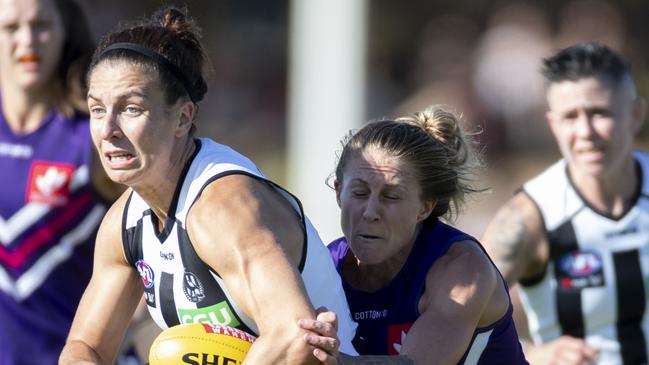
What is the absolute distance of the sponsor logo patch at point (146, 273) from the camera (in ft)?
13.9

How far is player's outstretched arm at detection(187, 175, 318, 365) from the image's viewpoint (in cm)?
373

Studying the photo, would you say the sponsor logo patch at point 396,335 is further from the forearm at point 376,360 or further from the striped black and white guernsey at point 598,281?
the striped black and white guernsey at point 598,281

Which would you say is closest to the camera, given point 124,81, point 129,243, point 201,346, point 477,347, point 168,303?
point 201,346

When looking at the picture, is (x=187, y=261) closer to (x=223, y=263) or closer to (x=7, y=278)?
(x=223, y=263)

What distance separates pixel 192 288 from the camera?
403 centimetres

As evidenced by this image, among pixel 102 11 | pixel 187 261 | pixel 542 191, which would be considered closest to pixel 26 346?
pixel 187 261

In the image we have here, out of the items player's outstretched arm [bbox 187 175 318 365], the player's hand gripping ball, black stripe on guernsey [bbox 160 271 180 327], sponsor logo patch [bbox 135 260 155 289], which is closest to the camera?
player's outstretched arm [bbox 187 175 318 365]

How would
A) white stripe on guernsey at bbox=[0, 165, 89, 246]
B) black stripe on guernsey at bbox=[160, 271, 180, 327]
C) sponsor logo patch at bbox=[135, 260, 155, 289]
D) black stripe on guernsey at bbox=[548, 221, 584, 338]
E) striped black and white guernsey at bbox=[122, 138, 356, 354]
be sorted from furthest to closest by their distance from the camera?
1. black stripe on guernsey at bbox=[548, 221, 584, 338]
2. white stripe on guernsey at bbox=[0, 165, 89, 246]
3. sponsor logo patch at bbox=[135, 260, 155, 289]
4. black stripe on guernsey at bbox=[160, 271, 180, 327]
5. striped black and white guernsey at bbox=[122, 138, 356, 354]

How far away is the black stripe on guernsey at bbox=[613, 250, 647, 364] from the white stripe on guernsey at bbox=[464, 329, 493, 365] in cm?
162

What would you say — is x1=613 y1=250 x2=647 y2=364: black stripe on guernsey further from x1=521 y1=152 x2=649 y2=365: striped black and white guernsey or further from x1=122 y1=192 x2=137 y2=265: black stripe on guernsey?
x1=122 y1=192 x2=137 y2=265: black stripe on guernsey

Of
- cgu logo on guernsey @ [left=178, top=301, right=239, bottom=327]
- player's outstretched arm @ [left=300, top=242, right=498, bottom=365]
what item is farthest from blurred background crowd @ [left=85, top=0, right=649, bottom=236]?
cgu logo on guernsey @ [left=178, top=301, right=239, bottom=327]

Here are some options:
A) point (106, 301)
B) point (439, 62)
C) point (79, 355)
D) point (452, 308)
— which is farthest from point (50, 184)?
point (439, 62)

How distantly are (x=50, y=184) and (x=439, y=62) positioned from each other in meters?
8.20

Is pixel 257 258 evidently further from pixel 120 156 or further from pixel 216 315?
pixel 120 156
